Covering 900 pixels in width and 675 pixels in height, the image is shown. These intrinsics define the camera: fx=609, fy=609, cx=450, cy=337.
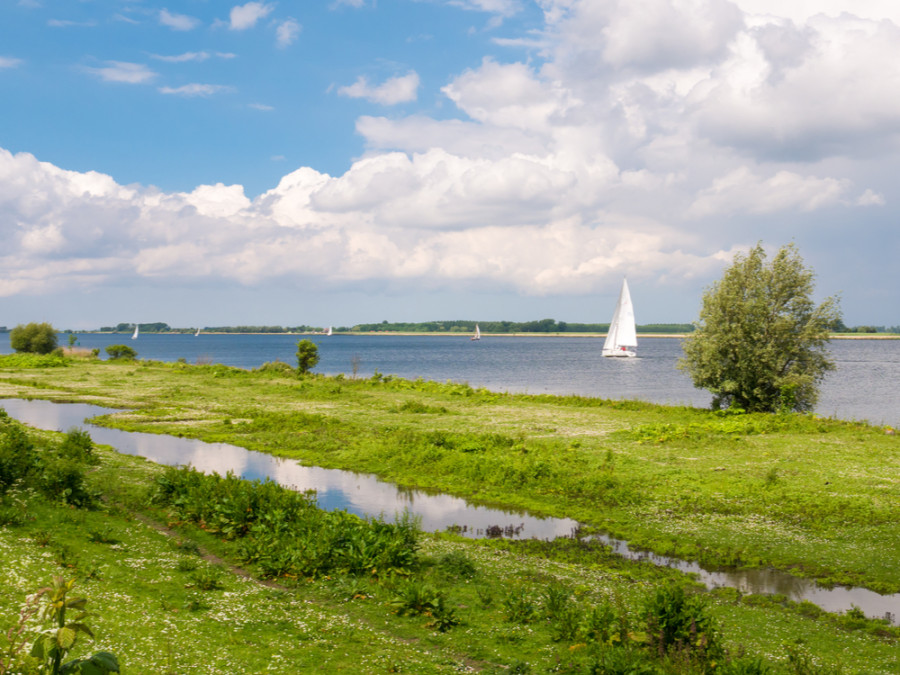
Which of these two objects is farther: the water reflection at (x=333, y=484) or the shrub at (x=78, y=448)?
the shrub at (x=78, y=448)

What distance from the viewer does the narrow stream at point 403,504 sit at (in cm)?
1666

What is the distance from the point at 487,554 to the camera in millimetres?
18609

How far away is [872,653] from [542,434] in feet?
80.1

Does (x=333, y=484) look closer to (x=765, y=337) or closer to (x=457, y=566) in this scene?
(x=457, y=566)

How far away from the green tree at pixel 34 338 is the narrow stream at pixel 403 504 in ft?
203

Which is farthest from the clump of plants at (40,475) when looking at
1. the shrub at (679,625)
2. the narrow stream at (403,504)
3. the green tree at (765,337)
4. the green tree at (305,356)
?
the green tree at (305,356)

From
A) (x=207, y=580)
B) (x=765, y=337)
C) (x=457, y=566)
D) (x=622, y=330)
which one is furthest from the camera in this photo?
(x=622, y=330)

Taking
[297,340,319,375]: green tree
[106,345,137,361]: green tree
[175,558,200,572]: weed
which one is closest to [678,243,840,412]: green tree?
[175,558,200,572]: weed

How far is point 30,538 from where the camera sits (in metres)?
13.9

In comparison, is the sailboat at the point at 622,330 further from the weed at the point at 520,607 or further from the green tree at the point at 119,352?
the weed at the point at 520,607

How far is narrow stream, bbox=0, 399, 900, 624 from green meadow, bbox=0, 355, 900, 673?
75 centimetres

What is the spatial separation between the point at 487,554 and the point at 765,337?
107 ft

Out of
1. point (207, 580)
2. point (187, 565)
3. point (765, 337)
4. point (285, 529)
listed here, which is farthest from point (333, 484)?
point (765, 337)

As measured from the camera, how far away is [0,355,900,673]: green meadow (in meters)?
11.1
